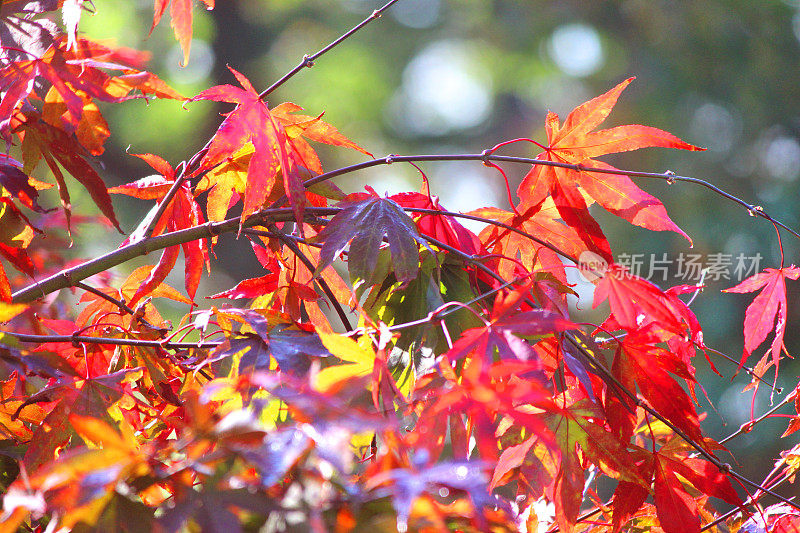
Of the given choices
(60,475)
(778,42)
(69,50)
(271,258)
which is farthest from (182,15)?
(778,42)

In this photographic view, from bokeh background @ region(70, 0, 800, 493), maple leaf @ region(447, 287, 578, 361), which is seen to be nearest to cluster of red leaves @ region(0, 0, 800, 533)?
maple leaf @ region(447, 287, 578, 361)

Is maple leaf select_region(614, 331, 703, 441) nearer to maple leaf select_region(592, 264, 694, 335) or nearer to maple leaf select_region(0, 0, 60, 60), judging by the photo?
maple leaf select_region(592, 264, 694, 335)

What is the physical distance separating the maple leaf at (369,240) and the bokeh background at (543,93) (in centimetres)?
321

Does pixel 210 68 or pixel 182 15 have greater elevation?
pixel 182 15

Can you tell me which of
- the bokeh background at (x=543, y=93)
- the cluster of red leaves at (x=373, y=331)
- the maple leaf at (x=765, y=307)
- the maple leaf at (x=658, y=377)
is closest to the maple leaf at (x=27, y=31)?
the cluster of red leaves at (x=373, y=331)

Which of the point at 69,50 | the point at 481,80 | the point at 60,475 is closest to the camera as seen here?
the point at 60,475

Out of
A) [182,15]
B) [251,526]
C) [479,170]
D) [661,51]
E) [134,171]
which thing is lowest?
[479,170]

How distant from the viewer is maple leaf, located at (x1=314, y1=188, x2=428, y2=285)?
0.50 metres

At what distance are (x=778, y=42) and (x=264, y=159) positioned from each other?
4.50 m

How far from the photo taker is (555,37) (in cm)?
507

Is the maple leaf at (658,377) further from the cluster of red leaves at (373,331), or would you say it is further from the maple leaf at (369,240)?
the maple leaf at (369,240)

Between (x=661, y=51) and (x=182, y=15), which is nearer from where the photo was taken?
(x=182, y=15)

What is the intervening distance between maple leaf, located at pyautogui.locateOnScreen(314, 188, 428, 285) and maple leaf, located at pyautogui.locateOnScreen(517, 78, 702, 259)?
4.4 inches

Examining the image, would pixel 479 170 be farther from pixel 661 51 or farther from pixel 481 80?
pixel 661 51
